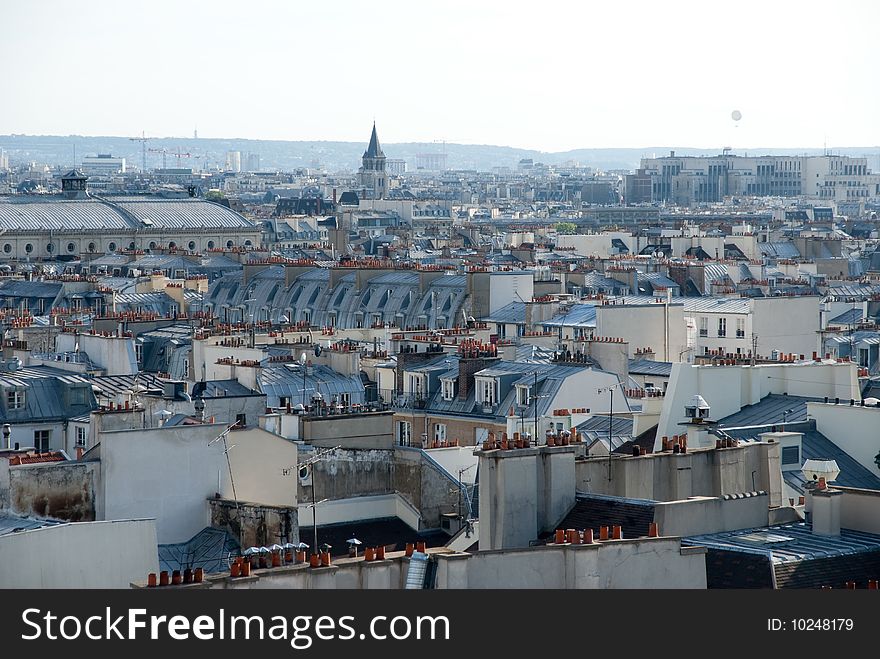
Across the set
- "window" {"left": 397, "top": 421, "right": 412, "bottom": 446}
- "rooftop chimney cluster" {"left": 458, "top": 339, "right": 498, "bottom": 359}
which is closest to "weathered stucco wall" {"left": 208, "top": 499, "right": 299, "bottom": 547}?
"window" {"left": 397, "top": 421, "right": 412, "bottom": 446}

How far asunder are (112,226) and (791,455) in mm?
98643

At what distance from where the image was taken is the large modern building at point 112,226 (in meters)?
116

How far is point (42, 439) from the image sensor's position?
104 ft

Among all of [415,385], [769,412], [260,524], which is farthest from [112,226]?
[260,524]

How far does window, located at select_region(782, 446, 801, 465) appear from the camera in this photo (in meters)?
23.6

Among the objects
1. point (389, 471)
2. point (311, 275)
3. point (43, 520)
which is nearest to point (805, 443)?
point (389, 471)

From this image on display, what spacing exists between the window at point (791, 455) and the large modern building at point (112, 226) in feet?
295

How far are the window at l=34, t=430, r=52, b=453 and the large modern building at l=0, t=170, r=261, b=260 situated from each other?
79944mm

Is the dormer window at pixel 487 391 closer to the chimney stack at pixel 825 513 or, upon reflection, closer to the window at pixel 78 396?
the window at pixel 78 396

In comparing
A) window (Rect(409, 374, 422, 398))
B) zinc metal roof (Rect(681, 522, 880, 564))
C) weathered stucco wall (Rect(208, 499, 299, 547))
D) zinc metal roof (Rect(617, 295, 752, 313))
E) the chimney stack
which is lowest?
window (Rect(409, 374, 422, 398))

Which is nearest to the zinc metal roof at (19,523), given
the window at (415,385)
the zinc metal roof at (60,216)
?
the window at (415,385)

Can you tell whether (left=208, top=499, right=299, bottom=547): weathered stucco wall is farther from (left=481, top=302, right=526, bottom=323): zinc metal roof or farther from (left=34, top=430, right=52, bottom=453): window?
(left=481, top=302, right=526, bottom=323): zinc metal roof
